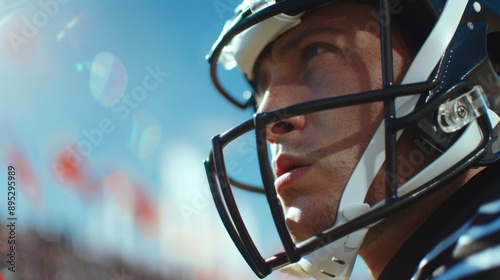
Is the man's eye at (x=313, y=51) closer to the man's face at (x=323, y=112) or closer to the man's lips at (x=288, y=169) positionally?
the man's face at (x=323, y=112)

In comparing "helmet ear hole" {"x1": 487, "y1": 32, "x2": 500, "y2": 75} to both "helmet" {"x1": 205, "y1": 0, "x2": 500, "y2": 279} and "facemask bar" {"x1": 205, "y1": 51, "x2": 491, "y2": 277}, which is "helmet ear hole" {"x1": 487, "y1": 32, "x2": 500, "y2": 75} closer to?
"helmet" {"x1": 205, "y1": 0, "x2": 500, "y2": 279}

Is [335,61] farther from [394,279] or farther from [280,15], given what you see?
[394,279]

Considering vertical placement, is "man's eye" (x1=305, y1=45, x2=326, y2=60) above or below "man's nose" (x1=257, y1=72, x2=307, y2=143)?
above

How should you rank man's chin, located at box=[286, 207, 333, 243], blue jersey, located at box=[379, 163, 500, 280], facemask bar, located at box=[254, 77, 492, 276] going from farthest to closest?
1. man's chin, located at box=[286, 207, 333, 243]
2. facemask bar, located at box=[254, 77, 492, 276]
3. blue jersey, located at box=[379, 163, 500, 280]

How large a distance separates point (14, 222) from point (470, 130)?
191 cm

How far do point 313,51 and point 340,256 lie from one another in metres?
0.49

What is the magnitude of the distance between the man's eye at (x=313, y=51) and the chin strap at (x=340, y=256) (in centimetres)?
40

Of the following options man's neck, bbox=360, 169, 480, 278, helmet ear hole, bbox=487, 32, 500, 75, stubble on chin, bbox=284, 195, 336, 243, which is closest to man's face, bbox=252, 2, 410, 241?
stubble on chin, bbox=284, 195, 336, 243

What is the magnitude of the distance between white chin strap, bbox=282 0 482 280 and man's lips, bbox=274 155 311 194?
0.36 feet

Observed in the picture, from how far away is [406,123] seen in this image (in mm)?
1002

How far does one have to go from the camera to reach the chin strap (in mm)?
1066

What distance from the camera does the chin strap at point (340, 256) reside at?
3.50 ft

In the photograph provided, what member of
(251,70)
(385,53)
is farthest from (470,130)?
(251,70)

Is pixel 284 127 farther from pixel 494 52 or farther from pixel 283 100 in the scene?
pixel 494 52
